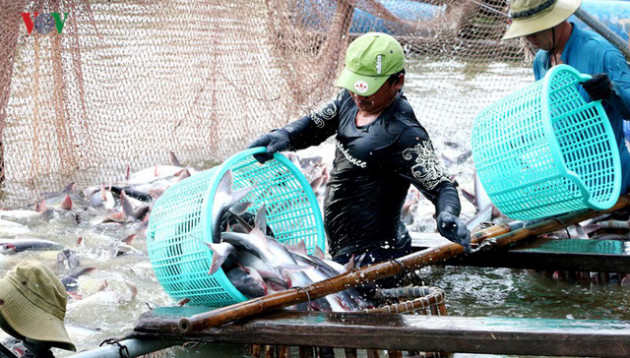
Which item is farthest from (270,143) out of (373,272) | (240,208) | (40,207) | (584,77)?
(40,207)

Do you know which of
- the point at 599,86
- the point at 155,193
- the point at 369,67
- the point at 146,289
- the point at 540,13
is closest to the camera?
the point at 369,67

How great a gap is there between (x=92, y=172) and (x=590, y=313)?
466cm

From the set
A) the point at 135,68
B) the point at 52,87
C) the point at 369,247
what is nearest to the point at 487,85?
the point at 135,68

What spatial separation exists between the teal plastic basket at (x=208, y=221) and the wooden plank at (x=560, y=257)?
0.95m

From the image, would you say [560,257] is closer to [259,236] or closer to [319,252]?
[319,252]

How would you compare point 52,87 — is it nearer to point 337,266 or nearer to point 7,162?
point 7,162

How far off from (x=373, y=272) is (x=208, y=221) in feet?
2.64

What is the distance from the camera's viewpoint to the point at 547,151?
396cm

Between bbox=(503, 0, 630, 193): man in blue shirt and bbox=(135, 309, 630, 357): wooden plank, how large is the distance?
Result: 1.60 metres

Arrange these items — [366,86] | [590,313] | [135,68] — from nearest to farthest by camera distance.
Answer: [366,86] → [590,313] → [135,68]

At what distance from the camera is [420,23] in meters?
9.15

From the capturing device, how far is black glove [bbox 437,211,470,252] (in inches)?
142

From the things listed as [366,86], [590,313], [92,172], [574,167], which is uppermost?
[366,86]

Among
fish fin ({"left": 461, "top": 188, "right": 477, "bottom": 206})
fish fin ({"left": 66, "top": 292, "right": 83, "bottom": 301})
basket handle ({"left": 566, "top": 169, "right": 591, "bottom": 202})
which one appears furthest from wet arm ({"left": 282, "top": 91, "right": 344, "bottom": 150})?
fish fin ({"left": 461, "top": 188, "right": 477, "bottom": 206})
